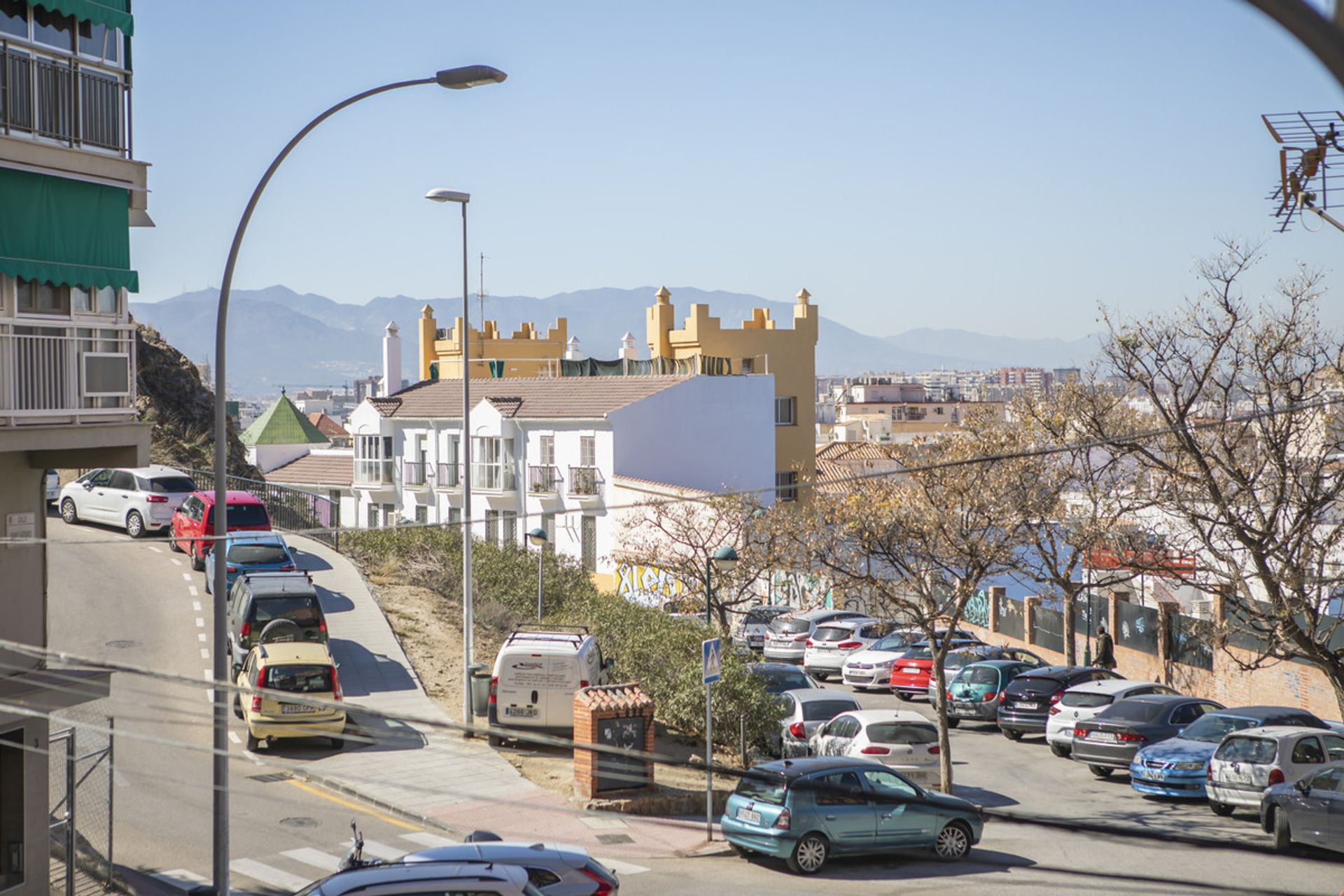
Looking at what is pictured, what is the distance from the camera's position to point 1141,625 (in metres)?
31.5

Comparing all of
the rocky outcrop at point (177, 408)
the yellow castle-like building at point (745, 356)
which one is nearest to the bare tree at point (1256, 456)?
the yellow castle-like building at point (745, 356)

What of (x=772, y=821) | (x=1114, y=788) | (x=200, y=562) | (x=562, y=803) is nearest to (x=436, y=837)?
(x=562, y=803)

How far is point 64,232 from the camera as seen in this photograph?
44.4ft

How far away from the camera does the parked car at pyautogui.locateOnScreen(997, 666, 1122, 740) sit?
84.9 ft

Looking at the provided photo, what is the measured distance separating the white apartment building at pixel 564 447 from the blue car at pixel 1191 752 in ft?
72.7

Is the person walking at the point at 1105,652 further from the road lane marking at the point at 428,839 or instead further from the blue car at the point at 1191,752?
the road lane marking at the point at 428,839

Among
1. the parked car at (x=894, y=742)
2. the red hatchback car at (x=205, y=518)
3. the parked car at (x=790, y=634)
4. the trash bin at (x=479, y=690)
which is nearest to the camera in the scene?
the parked car at (x=894, y=742)

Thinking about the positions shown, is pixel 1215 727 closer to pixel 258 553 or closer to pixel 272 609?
pixel 272 609

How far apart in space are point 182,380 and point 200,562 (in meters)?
25.5

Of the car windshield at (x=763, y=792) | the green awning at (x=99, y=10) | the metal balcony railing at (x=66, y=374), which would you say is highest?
the green awning at (x=99, y=10)

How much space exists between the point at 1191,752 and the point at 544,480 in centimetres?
2897

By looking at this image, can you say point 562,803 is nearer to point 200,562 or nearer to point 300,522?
point 200,562

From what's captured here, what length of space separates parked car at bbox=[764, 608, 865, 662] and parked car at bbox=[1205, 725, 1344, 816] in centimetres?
1535

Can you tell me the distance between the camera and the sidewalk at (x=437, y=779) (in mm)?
17359
